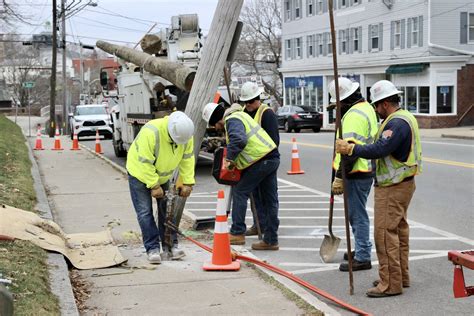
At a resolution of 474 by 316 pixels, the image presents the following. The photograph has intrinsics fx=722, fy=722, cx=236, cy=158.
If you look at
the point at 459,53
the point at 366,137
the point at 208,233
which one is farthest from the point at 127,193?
the point at 459,53

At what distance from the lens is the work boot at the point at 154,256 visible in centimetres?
764

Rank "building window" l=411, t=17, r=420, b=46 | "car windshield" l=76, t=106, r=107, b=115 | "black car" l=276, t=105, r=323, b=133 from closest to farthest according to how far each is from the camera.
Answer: "car windshield" l=76, t=106, r=107, b=115
"building window" l=411, t=17, r=420, b=46
"black car" l=276, t=105, r=323, b=133

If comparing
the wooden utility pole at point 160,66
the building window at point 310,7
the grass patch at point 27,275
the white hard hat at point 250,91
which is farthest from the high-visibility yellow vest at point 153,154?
the building window at point 310,7

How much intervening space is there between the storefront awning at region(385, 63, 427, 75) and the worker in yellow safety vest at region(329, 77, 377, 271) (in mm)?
30895

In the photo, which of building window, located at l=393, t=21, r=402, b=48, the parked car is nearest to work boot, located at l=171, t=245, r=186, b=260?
the parked car

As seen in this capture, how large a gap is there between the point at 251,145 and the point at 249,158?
0.16 m

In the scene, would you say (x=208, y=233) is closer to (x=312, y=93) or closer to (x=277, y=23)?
(x=312, y=93)

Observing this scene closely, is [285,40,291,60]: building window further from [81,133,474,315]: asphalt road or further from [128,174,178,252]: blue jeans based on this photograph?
[128,174,178,252]: blue jeans

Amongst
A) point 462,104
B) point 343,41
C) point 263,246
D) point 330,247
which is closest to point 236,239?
point 263,246

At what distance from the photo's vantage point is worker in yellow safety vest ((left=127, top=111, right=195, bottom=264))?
289 inches

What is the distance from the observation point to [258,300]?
6285 millimetres

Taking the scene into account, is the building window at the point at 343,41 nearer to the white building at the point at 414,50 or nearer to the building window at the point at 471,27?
the white building at the point at 414,50

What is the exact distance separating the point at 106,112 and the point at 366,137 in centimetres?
2833

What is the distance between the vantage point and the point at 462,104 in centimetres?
3725
